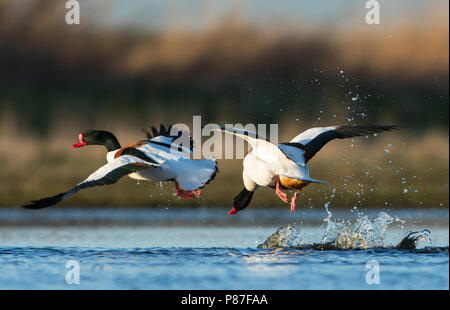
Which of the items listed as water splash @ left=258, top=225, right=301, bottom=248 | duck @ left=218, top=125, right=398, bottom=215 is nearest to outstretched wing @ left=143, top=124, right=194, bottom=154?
duck @ left=218, top=125, right=398, bottom=215

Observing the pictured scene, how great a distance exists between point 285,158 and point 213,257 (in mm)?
1530

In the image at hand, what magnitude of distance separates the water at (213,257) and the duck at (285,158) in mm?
730

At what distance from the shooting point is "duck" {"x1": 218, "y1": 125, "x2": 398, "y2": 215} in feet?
39.4

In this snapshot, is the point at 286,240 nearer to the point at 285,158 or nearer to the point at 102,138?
the point at 285,158

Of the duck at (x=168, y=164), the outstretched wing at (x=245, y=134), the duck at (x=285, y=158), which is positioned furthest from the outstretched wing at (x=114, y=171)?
the duck at (x=285, y=158)

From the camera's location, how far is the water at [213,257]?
34.5 ft

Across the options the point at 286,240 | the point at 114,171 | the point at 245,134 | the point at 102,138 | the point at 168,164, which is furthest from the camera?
the point at 102,138

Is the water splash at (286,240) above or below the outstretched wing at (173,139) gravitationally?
below

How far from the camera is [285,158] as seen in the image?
12.1 meters

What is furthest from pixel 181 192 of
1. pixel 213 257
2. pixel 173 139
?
pixel 213 257

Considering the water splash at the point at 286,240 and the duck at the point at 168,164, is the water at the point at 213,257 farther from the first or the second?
the duck at the point at 168,164

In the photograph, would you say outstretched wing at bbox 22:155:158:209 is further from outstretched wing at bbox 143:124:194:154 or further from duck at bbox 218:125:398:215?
duck at bbox 218:125:398:215

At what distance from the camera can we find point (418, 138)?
24.5m

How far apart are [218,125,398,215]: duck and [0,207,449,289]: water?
2.39ft
